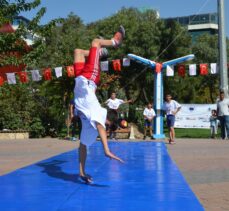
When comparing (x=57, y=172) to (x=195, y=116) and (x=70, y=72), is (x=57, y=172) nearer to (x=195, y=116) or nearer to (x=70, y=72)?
(x=70, y=72)

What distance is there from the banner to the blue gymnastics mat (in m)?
15.0

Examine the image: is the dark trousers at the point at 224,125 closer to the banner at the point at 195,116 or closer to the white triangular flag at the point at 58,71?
the banner at the point at 195,116

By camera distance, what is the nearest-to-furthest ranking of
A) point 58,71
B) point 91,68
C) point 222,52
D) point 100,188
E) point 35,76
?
point 100,188, point 91,68, point 222,52, point 58,71, point 35,76

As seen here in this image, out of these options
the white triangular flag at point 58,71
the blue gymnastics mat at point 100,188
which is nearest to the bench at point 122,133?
the white triangular flag at point 58,71

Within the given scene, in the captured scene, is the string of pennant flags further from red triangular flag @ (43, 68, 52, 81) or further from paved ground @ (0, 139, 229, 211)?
paved ground @ (0, 139, 229, 211)

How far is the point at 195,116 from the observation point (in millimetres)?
23250

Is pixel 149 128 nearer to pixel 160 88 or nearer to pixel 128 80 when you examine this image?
pixel 160 88

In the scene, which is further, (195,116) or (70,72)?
(195,116)

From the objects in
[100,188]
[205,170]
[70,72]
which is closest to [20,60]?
[70,72]

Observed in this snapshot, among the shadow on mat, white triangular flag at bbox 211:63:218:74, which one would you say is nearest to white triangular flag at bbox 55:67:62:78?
white triangular flag at bbox 211:63:218:74

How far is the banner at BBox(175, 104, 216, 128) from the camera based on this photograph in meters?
23.0

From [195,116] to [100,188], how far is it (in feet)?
59.1

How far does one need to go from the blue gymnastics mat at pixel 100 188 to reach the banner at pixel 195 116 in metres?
15.0

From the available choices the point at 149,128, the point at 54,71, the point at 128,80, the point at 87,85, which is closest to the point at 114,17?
the point at 128,80
